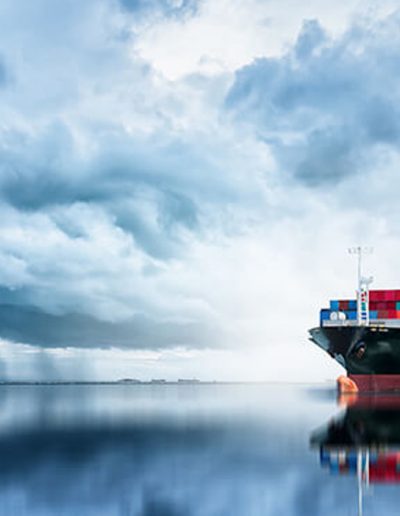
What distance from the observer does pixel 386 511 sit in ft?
69.9

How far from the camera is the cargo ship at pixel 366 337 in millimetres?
84312

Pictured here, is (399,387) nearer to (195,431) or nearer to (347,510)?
(195,431)

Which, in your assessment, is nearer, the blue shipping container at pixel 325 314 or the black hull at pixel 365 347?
the black hull at pixel 365 347

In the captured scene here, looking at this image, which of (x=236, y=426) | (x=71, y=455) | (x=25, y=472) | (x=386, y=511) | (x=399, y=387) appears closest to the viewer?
(x=386, y=511)

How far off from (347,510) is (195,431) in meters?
31.8

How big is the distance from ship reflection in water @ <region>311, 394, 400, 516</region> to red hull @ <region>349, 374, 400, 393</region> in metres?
30.4

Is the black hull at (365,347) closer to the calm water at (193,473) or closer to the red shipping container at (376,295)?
the red shipping container at (376,295)

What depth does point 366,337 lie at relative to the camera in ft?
277

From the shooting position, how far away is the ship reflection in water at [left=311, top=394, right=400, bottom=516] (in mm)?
26703

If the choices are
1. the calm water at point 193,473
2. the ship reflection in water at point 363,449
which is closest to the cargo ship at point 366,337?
the ship reflection in water at point 363,449

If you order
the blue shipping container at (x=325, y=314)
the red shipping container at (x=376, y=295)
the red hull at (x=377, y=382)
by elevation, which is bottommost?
the red hull at (x=377, y=382)

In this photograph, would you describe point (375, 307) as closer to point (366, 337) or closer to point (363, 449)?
point (366, 337)

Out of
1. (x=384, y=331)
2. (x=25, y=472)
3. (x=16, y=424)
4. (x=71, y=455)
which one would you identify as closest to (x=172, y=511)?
(x=25, y=472)

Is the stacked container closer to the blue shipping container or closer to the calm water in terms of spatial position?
the blue shipping container
